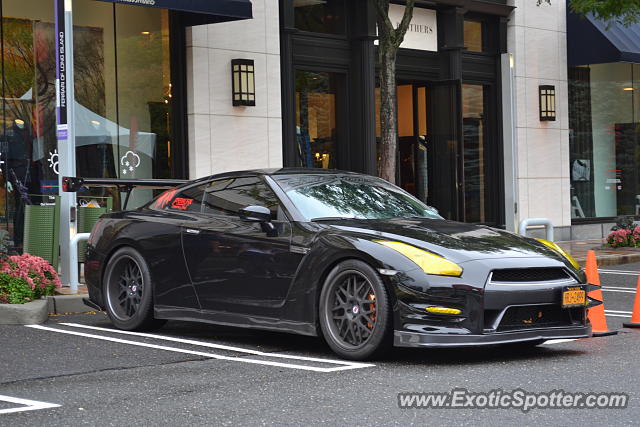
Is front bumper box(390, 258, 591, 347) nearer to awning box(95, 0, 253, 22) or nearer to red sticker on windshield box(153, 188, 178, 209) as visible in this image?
red sticker on windshield box(153, 188, 178, 209)

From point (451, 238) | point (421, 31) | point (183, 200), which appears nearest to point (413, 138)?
point (421, 31)

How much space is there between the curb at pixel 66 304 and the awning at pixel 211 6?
4.21 m

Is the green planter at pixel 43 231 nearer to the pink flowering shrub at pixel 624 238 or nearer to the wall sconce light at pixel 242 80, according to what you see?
the wall sconce light at pixel 242 80

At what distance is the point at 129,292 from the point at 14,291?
4.81ft

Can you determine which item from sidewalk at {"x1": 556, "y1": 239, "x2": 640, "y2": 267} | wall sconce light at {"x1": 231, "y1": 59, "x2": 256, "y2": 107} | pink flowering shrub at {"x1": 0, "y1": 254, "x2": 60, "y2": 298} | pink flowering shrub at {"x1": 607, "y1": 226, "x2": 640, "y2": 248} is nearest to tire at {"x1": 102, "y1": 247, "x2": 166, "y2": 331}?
pink flowering shrub at {"x1": 0, "y1": 254, "x2": 60, "y2": 298}

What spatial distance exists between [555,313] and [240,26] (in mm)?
10357

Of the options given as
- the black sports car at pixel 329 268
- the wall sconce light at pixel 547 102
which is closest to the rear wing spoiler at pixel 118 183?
the black sports car at pixel 329 268

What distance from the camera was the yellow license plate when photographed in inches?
296

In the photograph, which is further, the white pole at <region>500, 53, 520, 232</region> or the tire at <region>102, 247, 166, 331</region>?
the white pole at <region>500, 53, 520, 232</region>

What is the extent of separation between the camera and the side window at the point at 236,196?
8.50 metres

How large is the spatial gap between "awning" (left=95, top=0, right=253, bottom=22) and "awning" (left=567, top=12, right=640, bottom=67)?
906cm

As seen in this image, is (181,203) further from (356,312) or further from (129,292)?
(356,312)

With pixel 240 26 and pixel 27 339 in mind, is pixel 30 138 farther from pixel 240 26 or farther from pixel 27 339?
pixel 27 339

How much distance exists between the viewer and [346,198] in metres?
8.59
